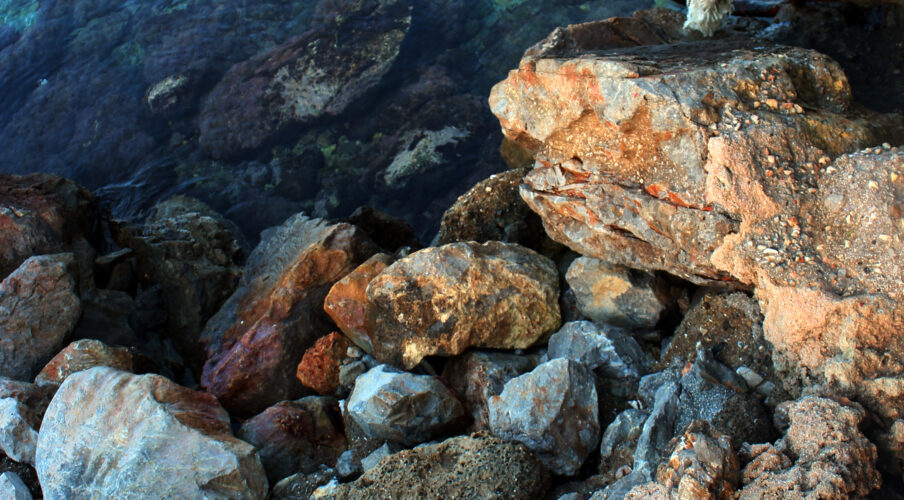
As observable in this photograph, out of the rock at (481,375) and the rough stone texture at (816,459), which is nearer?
the rough stone texture at (816,459)

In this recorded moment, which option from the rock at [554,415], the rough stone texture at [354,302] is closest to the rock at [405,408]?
the rock at [554,415]

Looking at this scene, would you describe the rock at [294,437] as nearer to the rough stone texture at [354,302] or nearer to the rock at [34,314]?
the rough stone texture at [354,302]

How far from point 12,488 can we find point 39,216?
182cm

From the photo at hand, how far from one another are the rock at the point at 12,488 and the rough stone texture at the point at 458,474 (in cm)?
150

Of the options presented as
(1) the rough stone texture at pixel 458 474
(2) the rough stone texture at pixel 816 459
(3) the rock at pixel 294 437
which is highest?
(2) the rough stone texture at pixel 816 459

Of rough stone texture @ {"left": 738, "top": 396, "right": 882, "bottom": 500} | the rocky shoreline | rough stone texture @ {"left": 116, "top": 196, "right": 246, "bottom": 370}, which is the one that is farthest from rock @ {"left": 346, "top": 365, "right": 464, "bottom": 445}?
rough stone texture @ {"left": 116, "top": 196, "right": 246, "bottom": 370}

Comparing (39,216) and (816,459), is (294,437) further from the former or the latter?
(39,216)

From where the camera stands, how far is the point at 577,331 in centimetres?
313

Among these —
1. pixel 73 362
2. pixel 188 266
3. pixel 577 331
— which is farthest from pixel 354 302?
pixel 188 266

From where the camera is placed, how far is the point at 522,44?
645 cm

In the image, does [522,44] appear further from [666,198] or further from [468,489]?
[468,489]

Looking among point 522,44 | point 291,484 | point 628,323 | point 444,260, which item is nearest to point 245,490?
point 291,484

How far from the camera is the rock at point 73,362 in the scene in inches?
136

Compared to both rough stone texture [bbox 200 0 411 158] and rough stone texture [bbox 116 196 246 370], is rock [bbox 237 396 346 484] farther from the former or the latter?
rough stone texture [bbox 200 0 411 158]
